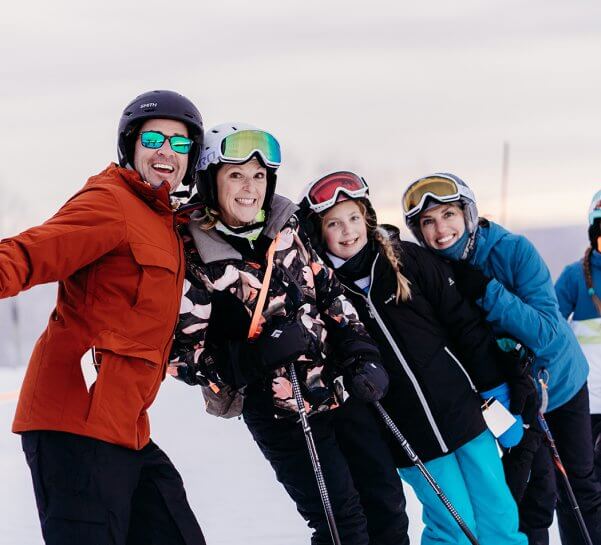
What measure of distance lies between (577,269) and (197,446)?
473 cm

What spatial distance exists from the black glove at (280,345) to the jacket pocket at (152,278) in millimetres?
548

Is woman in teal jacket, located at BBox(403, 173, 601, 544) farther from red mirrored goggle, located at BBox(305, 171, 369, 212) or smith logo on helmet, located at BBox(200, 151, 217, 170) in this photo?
smith logo on helmet, located at BBox(200, 151, 217, 170)

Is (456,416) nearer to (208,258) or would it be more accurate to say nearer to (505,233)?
(505,233)

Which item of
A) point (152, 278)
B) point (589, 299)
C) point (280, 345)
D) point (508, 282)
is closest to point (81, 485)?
point (152, 278)

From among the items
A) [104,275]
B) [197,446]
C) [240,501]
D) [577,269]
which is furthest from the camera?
[197,446]

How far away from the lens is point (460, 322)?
380cm

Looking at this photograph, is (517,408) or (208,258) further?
(517,408)

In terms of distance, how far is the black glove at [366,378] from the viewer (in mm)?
3404

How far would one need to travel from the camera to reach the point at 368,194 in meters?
3.88

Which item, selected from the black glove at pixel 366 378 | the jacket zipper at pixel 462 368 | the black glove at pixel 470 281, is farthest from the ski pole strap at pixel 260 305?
the black glove at pixel 470 281

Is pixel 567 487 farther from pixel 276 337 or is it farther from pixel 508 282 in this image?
pixel 276 337

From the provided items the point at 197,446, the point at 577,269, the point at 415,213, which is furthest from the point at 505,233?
the point at 197,446

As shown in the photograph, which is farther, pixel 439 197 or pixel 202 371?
pixel 439 197

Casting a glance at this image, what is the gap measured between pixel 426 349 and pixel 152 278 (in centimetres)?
143
